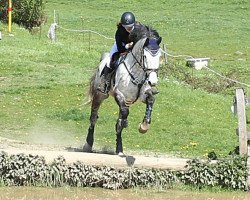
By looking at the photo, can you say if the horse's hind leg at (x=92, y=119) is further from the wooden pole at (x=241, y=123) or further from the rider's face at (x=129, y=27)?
the wooden pole at (x=241, y=123)

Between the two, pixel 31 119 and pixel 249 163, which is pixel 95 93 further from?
pixel 31 119

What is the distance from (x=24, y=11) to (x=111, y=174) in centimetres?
2443

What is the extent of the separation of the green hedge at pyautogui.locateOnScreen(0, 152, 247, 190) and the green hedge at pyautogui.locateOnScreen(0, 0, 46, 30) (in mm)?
23671

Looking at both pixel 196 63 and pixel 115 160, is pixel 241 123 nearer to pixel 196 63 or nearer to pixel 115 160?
pixel 115 160

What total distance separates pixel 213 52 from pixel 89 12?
39.8 ft

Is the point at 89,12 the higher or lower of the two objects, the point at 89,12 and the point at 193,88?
the higher

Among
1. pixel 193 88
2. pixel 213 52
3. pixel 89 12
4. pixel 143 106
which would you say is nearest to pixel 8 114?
pixel 143 106

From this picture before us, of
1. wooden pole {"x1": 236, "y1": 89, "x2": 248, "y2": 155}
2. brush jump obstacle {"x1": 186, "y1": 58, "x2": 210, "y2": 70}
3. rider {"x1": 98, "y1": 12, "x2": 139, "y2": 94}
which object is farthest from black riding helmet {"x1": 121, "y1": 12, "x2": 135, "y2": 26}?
brush jump obstacle {"x1": 186, "y1": 58, "x2": 210, "y2": 70}

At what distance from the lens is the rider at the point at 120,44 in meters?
11.9

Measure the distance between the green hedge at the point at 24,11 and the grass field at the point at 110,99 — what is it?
1.10 metres

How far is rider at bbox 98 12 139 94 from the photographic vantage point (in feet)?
39.1

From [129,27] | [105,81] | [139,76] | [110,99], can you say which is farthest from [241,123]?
[110,99]

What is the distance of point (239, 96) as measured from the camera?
1184cm

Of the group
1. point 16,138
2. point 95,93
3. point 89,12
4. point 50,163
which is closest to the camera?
point 50,163
